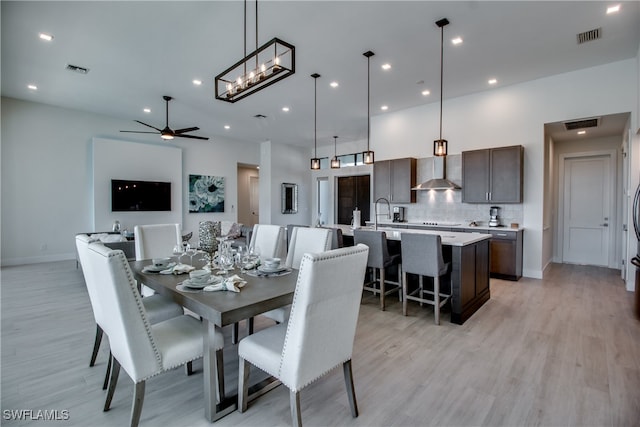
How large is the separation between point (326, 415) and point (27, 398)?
196cm

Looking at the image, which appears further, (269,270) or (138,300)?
(269,270)

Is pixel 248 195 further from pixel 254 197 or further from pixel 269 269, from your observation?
pixel 269 269

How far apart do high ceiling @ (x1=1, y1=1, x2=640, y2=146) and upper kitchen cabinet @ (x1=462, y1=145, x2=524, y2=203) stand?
117 centimetres

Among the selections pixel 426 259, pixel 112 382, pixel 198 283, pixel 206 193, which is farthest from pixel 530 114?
pixel 206 193

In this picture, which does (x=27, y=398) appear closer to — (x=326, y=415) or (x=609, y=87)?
(x=326, y=415)

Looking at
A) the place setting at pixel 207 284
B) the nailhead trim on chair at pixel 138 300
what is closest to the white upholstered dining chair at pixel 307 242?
the place setting at pixel 207 284

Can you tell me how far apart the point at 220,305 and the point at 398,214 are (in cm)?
555

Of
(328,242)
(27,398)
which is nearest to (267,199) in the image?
(328,242)

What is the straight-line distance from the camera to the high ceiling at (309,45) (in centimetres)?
325

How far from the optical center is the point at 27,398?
2.00m

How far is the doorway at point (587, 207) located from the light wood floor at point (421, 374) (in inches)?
117

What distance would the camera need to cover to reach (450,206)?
19.8 ft

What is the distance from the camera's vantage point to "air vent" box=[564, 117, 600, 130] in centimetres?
478

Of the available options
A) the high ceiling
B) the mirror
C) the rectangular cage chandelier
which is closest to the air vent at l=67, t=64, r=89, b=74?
the high ceiling
